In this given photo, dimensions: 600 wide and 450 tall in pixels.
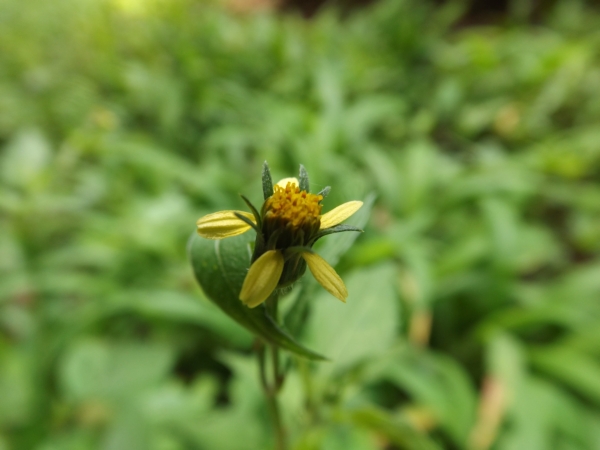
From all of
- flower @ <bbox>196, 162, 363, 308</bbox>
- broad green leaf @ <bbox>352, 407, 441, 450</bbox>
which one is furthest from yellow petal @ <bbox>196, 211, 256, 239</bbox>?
broad green leaf @ <bbox>352, 407, 441, 450</bbox>

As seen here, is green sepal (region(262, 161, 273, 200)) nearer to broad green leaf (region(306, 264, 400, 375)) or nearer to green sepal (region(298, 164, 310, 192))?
green sepal (region(298, 164, 310, 192))

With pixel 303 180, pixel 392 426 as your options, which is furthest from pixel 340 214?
pixel 392 426

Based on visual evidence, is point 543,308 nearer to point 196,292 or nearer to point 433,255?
point 433,255

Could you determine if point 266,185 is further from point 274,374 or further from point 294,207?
point 274,374

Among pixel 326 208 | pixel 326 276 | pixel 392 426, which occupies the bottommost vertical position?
pixel 392 426

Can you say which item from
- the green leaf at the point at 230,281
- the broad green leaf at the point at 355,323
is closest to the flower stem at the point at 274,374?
the green leaf at the point at 230,281

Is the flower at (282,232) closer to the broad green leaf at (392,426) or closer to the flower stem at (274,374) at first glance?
the flower stem at (274,374)
